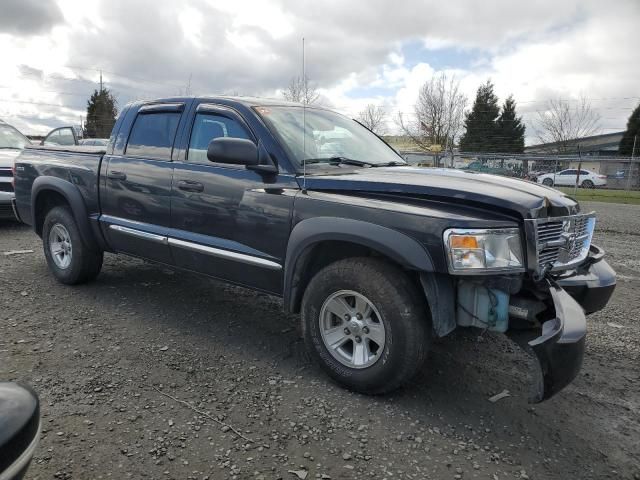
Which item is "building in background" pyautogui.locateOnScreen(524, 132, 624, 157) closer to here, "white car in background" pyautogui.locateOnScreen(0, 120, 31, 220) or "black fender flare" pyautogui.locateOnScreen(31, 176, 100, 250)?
"white car in background" pyautogui.locateOnScreen(0, 120, 31, 220)

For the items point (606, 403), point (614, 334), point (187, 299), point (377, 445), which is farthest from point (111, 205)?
point (614, 334)

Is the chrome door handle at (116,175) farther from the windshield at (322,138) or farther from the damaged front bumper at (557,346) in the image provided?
the damaged front bumper at (557,346)

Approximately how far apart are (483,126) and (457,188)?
163 ft

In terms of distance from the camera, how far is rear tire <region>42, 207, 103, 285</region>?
4.94m

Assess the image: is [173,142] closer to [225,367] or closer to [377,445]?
[225,367]

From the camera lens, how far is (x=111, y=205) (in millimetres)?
4562

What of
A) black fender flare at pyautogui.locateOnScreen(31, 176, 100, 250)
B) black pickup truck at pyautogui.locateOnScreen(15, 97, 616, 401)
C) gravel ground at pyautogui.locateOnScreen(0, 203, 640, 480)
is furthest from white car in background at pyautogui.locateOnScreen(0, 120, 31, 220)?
black pickup truck at pyautogui.locateOnScreen(15, 97, 616, 401)

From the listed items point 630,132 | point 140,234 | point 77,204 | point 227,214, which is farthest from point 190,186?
point 630,132

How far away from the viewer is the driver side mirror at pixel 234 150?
3328 mm

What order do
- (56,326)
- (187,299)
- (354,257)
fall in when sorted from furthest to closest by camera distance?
(187,299)
(56,326)
(354,257)

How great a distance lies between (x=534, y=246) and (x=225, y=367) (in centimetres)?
217

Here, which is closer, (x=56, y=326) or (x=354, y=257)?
(x=354, y=257)

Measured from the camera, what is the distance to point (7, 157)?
325 inches

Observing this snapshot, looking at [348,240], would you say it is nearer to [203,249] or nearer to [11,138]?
[203,249]
